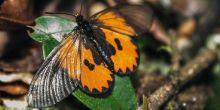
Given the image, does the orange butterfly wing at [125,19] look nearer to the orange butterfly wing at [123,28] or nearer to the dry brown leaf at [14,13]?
the orange butterfly wing at [123,28]

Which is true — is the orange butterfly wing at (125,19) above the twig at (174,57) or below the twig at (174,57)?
above

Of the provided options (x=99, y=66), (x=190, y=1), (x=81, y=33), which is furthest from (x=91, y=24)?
(x=190, y=1)

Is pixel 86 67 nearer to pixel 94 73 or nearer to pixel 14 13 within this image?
pixel 94 73

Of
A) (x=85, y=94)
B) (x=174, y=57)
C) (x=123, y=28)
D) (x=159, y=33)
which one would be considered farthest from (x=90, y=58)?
(x=159, y=33)

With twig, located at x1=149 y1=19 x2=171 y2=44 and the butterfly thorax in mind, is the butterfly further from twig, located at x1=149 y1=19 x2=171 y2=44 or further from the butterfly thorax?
twig, located at x1=149 y1=19 x2=171 y2=44

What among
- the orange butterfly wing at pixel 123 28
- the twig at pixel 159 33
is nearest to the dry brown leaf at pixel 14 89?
the orange butterfly wing at pixel 123 28

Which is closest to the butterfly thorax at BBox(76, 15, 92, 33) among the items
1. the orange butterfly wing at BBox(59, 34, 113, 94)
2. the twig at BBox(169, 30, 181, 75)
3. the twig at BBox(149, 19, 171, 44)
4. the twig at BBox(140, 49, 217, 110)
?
the orange butterfly wing at BBox(59, 34, 113, 94)
